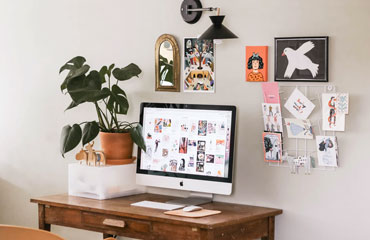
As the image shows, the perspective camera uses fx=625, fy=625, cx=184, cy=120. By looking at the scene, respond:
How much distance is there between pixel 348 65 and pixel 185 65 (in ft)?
2.84

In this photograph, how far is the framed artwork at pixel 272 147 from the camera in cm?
300

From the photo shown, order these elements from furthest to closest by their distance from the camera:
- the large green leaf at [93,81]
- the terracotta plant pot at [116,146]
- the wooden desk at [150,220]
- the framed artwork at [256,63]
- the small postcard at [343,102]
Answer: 1. the terracotta plant pot at [116,146]
2. the large green leaf at [93,81]
3. the framed artwork at [256,63]
4. the small postcard at [343,102]
5. the wooden desk at [150,220]

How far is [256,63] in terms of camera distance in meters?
3.06

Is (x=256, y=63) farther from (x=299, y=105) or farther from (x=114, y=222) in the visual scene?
(x=114, y=222)

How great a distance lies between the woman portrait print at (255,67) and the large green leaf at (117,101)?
667 mm

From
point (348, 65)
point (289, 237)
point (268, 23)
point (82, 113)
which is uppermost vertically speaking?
point (268, 23)

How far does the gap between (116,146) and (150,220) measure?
2.03ft

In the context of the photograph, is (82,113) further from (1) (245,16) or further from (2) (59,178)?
(1) (245,16)

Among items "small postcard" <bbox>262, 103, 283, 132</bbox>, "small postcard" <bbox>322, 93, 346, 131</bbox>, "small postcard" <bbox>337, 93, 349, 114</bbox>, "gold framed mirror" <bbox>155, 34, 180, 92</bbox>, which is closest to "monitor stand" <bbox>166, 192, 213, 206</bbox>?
"small postcard" <bbox>262, 103, 283, 132</bbox>

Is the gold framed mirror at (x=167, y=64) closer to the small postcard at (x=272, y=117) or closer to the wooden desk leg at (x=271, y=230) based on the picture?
the small postcard at (x=272, y=117)

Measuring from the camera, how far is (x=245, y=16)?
3.10 meters

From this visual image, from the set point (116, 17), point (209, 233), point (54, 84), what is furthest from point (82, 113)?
point (209, 233)

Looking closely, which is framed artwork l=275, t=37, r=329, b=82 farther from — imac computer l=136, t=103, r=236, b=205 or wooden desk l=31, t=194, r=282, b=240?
wooden desk l=31, t=194, r=282, b=240

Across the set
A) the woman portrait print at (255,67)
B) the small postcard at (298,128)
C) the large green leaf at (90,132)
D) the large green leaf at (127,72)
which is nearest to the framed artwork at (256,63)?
the woman portrait print at (255,67)
